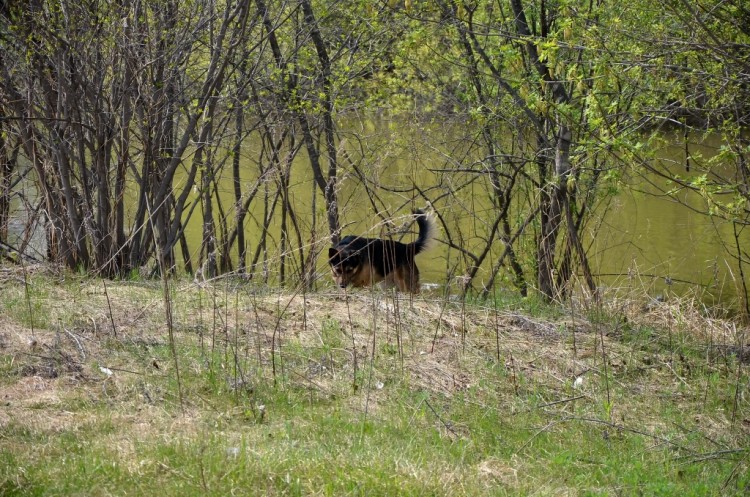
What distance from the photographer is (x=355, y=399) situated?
5590mm

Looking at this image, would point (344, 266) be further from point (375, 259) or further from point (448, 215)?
point (448, 215)

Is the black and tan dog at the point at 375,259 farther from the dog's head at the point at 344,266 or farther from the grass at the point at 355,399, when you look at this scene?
the grass at the point at 355,399

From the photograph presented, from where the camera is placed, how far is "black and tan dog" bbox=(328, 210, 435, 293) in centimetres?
1011

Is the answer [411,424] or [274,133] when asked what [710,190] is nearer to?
[411,424]

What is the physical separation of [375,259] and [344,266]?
0.54 meters

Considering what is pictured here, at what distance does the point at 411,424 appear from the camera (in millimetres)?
5184

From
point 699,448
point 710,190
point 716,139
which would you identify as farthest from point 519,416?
point 716,139

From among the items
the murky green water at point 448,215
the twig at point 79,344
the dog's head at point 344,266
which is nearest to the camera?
the twig at point 79,344

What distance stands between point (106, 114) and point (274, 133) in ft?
13.1

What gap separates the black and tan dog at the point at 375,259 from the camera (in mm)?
10109

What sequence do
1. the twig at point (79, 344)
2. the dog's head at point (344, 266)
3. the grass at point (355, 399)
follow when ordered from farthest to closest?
the dog's head at point (344, 266) < the twig at point (79, 344) < the grass at point (355, 399)

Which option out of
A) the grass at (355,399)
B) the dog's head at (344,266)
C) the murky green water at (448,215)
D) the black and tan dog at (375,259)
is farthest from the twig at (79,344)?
the dog's head at (344,266)

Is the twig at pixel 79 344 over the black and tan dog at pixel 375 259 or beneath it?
over

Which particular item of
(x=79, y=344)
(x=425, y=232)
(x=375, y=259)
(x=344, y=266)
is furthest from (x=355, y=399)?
(x=425, y=232)
